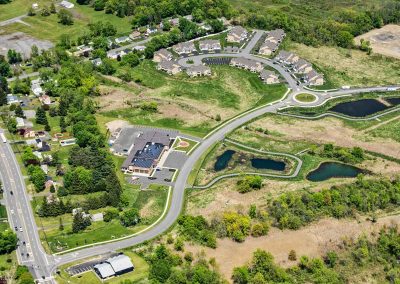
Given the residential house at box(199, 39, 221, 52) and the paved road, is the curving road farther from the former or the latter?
the residential house at box(199, 39, 221, 52)

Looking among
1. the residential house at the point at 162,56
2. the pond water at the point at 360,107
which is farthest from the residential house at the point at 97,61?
the pond water at the point at 360,107

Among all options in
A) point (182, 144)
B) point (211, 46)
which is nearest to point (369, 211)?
point (182, 144)

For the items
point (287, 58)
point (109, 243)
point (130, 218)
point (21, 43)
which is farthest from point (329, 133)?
point (21, 43)

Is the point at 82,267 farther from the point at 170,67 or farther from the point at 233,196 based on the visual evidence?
the point at 170,67

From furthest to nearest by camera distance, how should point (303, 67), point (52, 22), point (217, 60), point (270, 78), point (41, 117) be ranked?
point (52, 22)
point (217, 60)
point (303, 67)
point (270, 78)
point (41, 117)

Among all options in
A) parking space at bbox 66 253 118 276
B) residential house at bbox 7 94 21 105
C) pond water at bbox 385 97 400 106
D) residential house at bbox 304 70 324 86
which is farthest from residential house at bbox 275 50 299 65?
parking space at bbox 66 253 118 276

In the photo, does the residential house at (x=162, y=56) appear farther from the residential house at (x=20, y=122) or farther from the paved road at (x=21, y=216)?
the paved road at (x=21, y=216)
